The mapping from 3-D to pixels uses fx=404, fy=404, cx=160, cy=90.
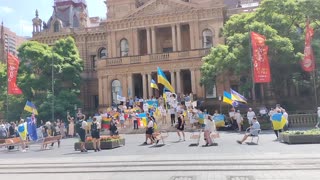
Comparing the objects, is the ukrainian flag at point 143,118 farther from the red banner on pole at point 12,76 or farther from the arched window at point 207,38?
the arched window at point 207,38

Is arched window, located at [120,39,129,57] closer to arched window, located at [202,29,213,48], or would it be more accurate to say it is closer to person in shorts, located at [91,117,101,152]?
arched window, located at [202,29,213,48]

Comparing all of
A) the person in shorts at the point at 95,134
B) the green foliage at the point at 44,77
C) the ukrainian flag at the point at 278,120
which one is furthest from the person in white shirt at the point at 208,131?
A: the green foliage at the point at 44,77

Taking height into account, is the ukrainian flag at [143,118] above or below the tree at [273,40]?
below

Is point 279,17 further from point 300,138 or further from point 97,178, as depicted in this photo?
point 97,178

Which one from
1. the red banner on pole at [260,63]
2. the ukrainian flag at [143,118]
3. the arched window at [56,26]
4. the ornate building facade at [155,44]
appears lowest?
the ukrainian flag at [143,118]

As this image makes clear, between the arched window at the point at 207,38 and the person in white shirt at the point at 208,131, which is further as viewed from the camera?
the arched window at the point at 207,38

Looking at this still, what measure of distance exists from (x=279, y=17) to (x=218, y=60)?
690cm

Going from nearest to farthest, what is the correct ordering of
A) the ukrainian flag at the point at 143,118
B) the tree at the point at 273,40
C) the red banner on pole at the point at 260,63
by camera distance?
the red banner on pole at the point at 260,63
the ukrainian flag at the point at 143,118
the tree at the point at 273,40

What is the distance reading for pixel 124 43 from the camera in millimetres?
55781

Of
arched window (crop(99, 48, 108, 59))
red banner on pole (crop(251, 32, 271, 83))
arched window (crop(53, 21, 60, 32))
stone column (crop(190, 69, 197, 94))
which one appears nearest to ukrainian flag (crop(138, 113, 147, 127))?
red banner on pole (crop(251, 32, 271, 83))

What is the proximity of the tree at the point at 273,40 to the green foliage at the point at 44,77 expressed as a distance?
742 inches

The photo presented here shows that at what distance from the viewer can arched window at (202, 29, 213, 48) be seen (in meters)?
51.6

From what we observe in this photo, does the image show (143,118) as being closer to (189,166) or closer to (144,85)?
(144,85)

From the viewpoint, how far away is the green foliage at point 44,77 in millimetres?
49719
